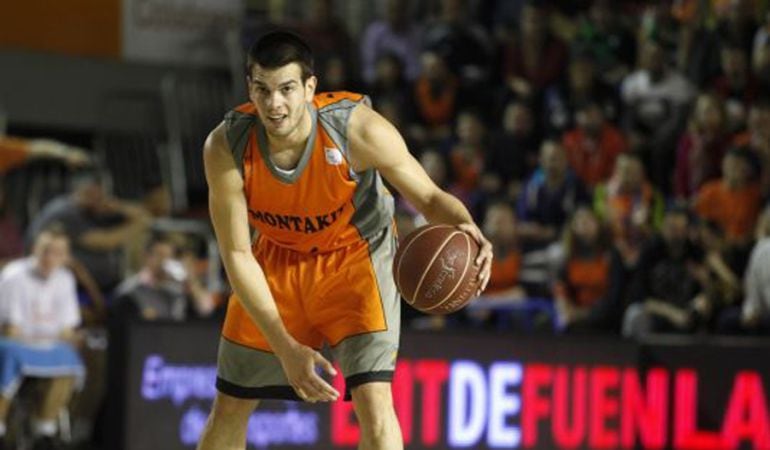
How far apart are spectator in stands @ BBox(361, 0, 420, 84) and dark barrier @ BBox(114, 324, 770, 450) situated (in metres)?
4.92

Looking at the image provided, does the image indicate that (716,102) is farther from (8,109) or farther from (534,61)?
(8,109)

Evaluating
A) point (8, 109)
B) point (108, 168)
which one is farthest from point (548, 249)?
point (8, 109)

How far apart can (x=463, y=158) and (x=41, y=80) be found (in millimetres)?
4291

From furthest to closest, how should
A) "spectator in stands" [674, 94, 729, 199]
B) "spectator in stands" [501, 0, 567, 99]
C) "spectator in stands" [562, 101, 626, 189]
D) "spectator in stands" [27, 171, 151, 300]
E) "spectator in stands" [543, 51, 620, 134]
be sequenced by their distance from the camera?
"spectator in stands" [501, 0, 567, 99], "spectator in stands" [543, 51, 620, 134], "spectator in stands" [562, 101, 626, 189], "spectator in stands" [27, 171, 151, 300], "spectator in stands" [674, 94, 729, 199]

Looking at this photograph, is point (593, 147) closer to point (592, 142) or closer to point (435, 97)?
point (592, 142)

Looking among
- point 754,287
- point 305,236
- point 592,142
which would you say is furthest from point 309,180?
point 592,142

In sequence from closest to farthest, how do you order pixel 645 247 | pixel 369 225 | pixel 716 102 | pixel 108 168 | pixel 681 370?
pixel 369 225, pixel 681 370, pixel 645 247, pixel 716 102, pixel 108 168

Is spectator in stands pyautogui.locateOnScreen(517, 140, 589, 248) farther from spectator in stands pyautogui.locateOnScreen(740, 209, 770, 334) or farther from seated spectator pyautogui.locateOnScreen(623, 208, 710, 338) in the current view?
spectator in stands pyautogui.locateOnScreen(740, 209, 770, 334)

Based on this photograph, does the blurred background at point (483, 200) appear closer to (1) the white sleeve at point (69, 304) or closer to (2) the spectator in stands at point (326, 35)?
(2) the spectator in stands at point (326, 35)

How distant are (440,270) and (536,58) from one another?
25.9ft

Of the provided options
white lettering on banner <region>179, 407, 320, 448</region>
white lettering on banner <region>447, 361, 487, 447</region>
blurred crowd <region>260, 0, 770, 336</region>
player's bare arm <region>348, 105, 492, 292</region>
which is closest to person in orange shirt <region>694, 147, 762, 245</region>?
blurred crowd <region>260, 0, 770, 336</region>

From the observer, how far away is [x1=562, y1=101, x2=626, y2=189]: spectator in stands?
12.2m

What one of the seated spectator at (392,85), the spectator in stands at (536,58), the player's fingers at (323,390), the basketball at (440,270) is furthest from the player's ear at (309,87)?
the seated spectator at (392,85)

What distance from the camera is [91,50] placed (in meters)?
15.0
